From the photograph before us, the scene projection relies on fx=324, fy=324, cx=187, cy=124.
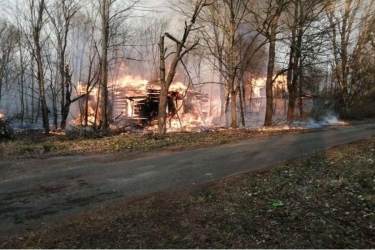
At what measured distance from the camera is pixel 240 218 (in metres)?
4.70

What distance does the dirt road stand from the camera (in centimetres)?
552

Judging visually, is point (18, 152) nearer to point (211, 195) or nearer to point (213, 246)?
point (211, 195)

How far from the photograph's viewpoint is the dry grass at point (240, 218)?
13.1 feet

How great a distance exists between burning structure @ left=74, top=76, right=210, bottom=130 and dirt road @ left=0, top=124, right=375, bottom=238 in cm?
1695

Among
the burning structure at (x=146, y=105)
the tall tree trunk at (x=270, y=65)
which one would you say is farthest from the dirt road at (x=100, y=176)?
the burning structure at (x=146, y=105)

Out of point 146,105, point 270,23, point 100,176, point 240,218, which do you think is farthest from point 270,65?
point 240,218

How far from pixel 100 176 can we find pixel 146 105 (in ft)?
69.4

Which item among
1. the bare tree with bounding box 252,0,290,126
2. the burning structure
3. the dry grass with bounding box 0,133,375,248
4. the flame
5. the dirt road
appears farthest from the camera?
the flame

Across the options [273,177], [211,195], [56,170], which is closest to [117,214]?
[211,195]

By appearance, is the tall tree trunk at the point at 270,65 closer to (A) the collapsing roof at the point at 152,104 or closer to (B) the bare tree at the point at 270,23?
(B) the bare tree at the point at 270,23

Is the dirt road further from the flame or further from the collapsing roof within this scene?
the flame

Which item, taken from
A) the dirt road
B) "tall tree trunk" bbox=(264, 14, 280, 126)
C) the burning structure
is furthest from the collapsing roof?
the dirt road

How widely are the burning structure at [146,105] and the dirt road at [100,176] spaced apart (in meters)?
17.0

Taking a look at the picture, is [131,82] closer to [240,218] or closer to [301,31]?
[301,31]
